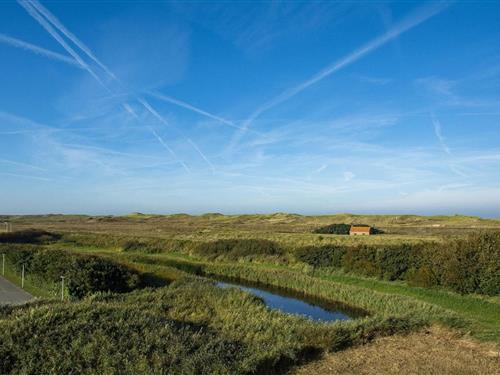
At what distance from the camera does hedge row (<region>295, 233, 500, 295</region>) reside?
2170 cm

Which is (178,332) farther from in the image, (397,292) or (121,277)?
(397,292)

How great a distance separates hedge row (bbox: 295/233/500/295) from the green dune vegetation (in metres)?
0.07

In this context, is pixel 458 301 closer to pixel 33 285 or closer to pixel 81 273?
pixel 81 273

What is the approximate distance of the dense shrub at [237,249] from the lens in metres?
40.0

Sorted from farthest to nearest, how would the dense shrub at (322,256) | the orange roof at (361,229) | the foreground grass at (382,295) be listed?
the orange roof at (361,229) → the dense shrub at (322,256) → the foreground grass at (382,295)

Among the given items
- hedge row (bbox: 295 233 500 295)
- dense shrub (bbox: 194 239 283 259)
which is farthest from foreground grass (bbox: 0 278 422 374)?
dense shrub (bbox: 194 239 283 259)

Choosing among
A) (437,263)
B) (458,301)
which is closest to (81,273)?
(458,301)

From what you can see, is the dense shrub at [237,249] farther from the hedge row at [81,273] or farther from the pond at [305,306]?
the hedge row at [81,273]

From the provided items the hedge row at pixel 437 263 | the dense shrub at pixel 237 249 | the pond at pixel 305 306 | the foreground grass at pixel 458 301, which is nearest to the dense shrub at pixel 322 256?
the hedge row at pixel 437 263

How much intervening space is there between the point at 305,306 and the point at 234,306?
7.44 meters

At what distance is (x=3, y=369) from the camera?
8.67 meters

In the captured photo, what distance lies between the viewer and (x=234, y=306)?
18.1 meters

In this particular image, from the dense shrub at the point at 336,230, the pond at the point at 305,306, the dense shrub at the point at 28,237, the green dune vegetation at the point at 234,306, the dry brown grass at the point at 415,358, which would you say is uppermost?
the dense shrub at the point at 336,230

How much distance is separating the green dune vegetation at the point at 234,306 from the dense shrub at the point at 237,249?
0.47 ft
